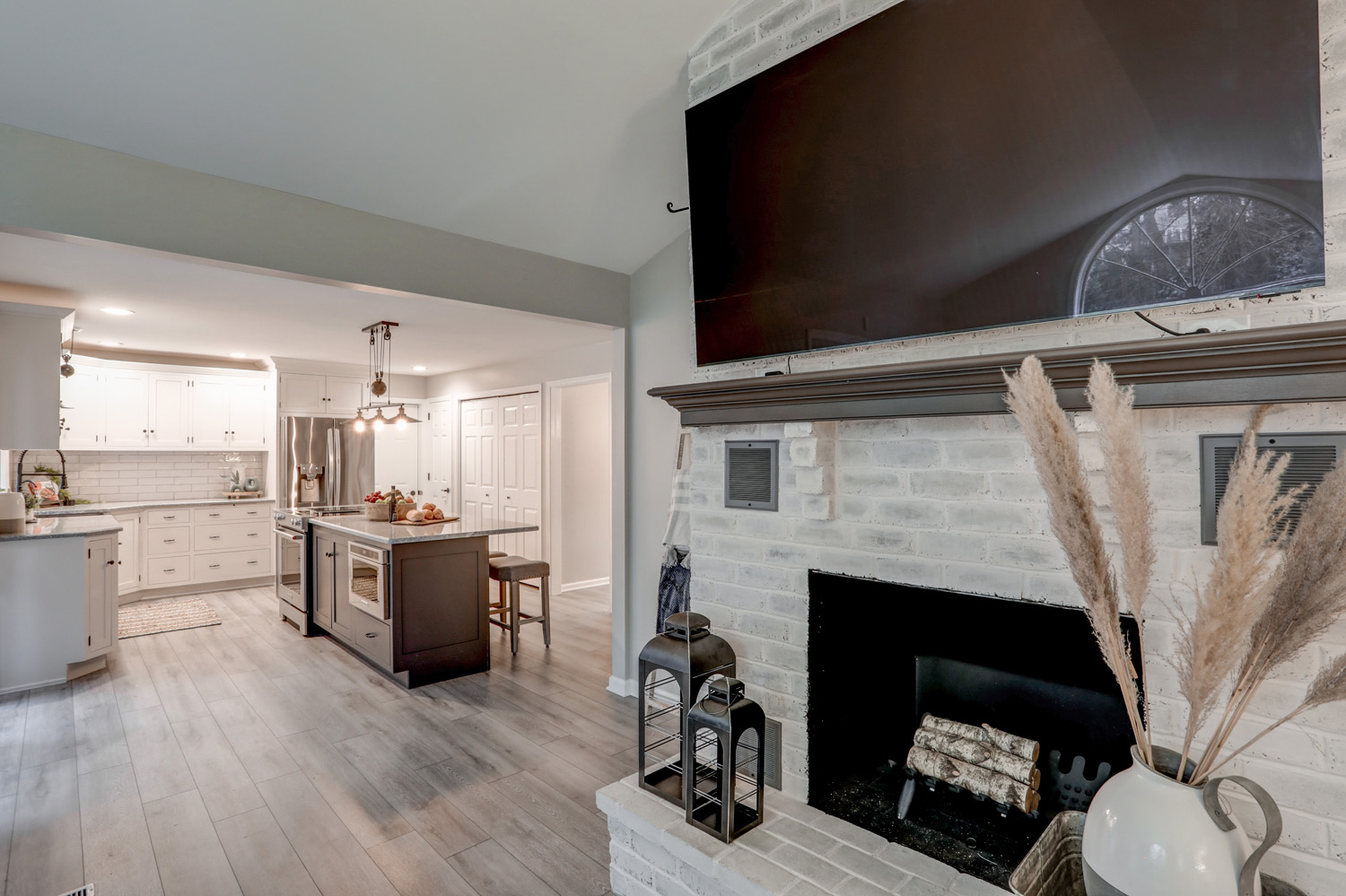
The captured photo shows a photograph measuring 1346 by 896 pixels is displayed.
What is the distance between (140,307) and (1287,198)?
572 cm

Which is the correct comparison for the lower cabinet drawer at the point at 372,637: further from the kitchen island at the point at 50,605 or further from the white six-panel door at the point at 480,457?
the white six-panel door at the point at 480,457

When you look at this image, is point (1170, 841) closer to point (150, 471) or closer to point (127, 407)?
point (127, 407)

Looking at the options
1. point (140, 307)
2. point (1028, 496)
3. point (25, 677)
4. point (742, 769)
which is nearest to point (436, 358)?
point (140, 307)

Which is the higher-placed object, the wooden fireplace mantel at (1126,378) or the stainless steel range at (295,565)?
the wooden fireplace mantel at (1126,378)

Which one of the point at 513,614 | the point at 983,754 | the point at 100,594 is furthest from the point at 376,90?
the point at 100,594

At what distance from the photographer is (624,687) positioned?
3.76 m

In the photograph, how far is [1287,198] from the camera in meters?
1.16

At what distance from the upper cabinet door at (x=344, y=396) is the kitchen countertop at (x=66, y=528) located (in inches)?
95.0

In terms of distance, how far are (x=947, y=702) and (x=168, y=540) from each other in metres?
7.00

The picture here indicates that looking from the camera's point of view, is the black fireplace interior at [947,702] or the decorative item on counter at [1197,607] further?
the black fireplace interior at [947,702]

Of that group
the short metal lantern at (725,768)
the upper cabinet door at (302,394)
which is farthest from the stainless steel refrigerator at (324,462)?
the short metal lantern at (725,768)

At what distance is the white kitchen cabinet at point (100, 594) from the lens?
4.12 m

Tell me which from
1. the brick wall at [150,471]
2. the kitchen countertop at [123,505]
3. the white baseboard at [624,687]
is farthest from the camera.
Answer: the brick wall at [150,471]

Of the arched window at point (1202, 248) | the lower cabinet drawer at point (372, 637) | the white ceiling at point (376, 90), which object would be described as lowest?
the lower cabinet drawer at point (372, 637)
